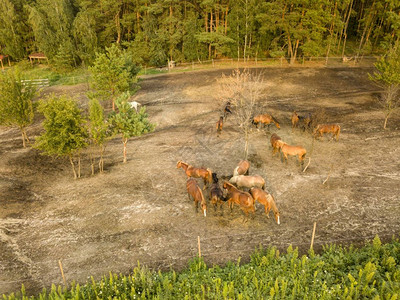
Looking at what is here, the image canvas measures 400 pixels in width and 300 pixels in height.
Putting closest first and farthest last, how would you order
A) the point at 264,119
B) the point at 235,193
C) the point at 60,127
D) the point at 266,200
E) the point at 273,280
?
the point at 273,280 < the point at 266,200 < the point at 235,193 < the point at 60,127 < the point at 264,119

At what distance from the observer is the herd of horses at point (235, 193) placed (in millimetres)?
12305

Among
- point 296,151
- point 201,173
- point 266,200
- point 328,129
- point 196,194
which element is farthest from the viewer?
point 328,129

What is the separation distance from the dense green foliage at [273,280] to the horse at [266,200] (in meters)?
2.40

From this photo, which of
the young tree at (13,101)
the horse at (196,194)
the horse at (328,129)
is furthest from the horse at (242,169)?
the young tree at (13,101)

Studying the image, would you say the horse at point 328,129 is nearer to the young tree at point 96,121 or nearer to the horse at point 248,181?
the horse at point 248,181

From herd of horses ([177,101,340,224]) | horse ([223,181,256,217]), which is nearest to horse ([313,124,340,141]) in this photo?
herd of horses ([177,101,340,224])

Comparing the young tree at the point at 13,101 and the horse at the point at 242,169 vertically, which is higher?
the young tree at the point at 13,101

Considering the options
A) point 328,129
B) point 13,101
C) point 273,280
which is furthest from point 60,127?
point 328,129

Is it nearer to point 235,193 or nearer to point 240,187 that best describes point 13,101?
point 240,187

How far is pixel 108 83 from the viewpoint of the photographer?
23.2 m

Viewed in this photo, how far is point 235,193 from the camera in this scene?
41.3 ft

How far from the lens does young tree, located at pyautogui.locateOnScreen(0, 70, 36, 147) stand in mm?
18703

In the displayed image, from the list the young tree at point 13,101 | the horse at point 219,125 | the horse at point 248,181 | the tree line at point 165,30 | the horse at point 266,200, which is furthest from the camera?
the tree line at point 165,30

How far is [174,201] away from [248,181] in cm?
369
